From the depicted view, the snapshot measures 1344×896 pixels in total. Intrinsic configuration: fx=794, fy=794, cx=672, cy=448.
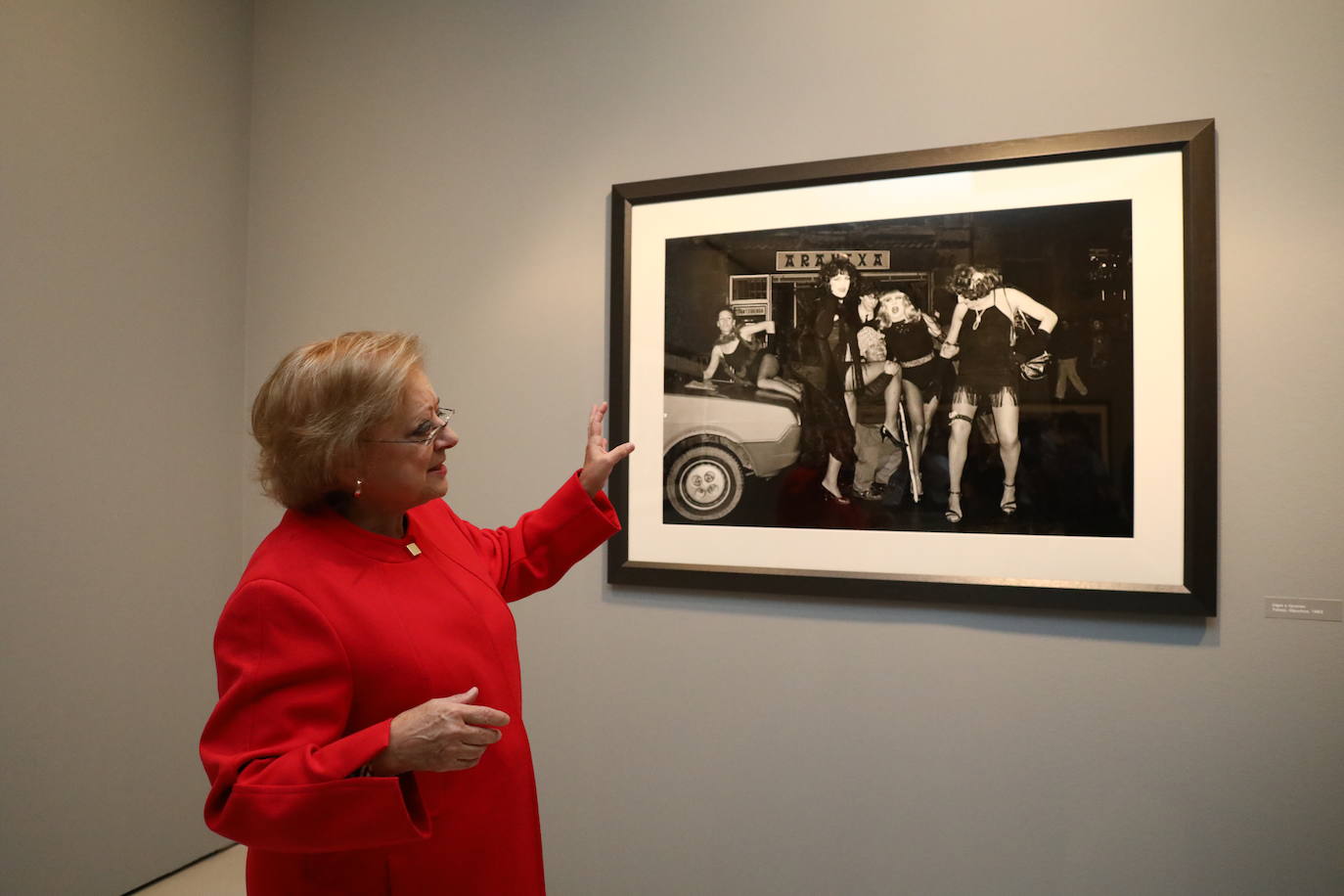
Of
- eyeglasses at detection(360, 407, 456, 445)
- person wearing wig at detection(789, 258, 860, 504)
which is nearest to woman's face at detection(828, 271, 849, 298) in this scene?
person wearing wig at detection(789, 258, 860, 504)

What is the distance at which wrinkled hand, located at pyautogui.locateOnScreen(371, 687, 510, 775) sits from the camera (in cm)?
102

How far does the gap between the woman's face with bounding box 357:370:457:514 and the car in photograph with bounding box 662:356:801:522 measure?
100 cm

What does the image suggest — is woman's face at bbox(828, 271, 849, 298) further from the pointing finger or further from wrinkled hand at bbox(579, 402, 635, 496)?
the pointing finger

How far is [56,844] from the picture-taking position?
2.16 m

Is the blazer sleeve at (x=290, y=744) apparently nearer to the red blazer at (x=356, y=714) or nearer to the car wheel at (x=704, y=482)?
the red blazer at (x=356, y=714)

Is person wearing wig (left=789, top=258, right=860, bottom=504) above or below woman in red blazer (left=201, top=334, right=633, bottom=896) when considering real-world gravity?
above

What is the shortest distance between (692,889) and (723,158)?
2033mm

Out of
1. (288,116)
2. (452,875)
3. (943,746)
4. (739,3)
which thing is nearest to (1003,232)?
(739,3)

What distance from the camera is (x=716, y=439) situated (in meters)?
2.20

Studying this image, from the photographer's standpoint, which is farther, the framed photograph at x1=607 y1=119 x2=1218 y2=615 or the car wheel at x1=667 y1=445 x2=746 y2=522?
the car wheel at x1=667 y1=445 x2=746 y2=522

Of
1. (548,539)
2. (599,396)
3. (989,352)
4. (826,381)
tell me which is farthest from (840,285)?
A: (548,539)

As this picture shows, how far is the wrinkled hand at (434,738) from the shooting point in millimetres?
1023

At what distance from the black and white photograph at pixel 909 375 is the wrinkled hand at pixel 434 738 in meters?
1.23

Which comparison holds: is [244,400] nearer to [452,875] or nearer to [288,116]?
[288,116]
